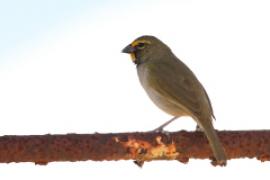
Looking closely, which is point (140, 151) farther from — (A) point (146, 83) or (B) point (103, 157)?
(A) point (146, 83)

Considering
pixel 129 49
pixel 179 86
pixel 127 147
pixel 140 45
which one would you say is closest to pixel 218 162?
pixel 127 147

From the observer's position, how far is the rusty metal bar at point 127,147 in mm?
2871

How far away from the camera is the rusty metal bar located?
287 centimetres

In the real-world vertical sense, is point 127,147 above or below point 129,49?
below

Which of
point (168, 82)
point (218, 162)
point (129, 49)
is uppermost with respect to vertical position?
point (129, 49)

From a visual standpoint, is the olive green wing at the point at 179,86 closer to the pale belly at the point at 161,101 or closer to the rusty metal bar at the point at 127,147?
the pale belly at the point at 161,101

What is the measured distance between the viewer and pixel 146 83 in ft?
22.1

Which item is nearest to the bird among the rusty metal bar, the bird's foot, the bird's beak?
the bird's beak

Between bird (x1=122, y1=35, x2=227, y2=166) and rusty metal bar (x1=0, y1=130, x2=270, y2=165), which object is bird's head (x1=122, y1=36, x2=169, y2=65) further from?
rusty metal bar (x1=0, y1=130, x2=270, y2=165)

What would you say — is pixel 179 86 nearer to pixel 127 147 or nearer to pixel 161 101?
pixel 161 101

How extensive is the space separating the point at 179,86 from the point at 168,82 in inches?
10.5

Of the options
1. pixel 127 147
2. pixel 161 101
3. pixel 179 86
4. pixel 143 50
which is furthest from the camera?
pixel 143 50

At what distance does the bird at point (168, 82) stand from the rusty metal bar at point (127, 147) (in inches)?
43.4

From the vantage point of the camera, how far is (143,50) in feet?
25.0
